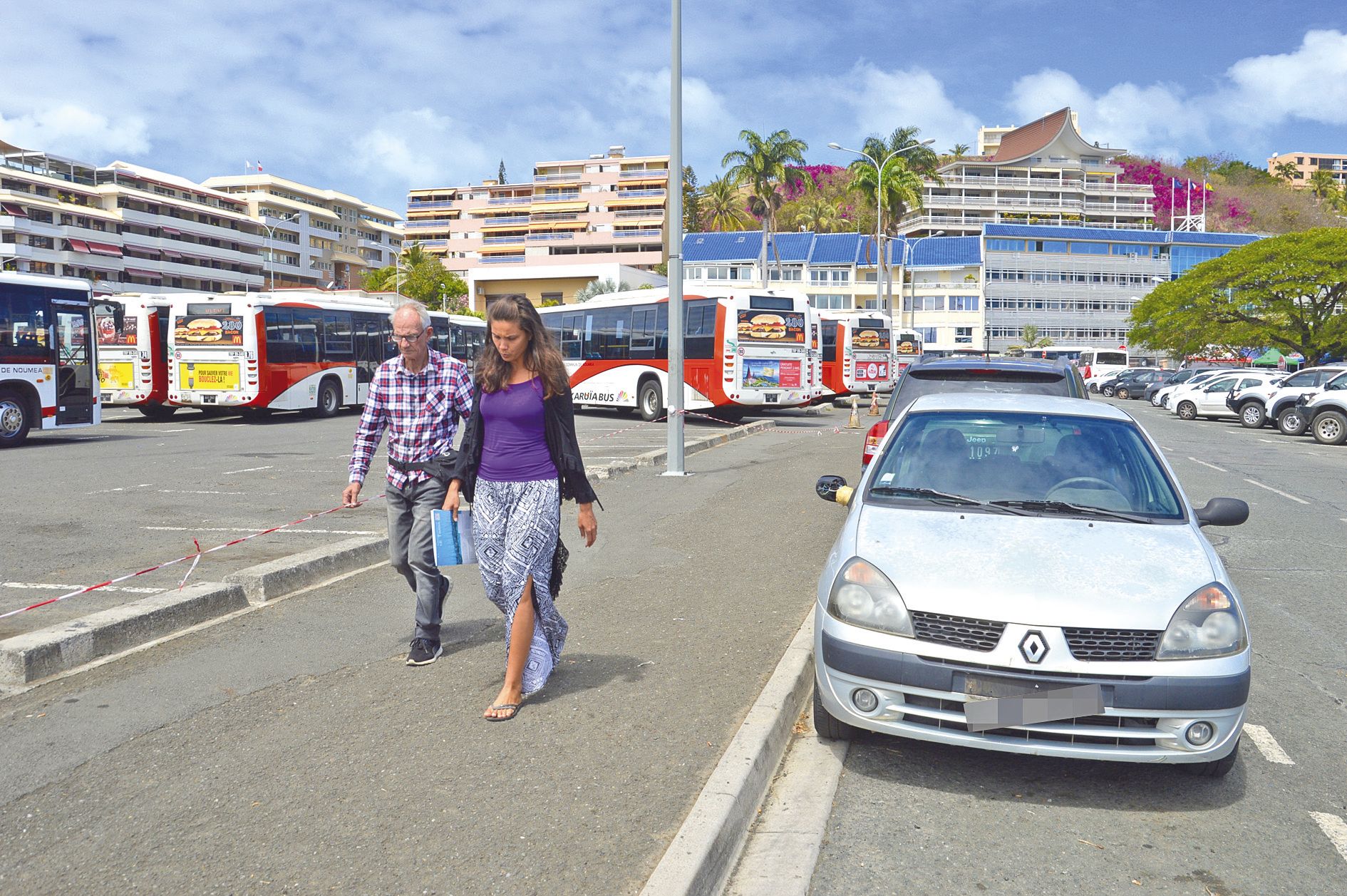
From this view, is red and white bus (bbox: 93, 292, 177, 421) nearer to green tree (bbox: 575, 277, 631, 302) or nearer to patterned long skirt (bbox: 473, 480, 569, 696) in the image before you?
patterned long skirt (bbox: 473, 480, 569, 696)

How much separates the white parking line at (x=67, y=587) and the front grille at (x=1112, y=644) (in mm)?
5750

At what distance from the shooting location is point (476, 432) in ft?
15.1

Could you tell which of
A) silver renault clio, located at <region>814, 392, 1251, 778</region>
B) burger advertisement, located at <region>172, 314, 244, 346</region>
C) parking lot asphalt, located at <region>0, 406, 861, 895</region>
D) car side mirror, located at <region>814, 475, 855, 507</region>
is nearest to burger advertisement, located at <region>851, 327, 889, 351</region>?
burger advertisement, located at <region>172, 314, 244, 346</region>

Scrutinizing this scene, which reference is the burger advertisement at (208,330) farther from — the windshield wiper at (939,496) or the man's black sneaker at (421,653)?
the windshield wiper at (939,496)

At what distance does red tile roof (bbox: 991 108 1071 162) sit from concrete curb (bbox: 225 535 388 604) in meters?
124

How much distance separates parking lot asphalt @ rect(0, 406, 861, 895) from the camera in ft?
10.5

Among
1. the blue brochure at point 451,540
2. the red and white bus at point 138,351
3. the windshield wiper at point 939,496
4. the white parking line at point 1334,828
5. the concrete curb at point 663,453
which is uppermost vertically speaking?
the red and white bus at point 138,351

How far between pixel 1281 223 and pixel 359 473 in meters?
137

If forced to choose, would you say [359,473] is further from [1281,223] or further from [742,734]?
[1281,223]

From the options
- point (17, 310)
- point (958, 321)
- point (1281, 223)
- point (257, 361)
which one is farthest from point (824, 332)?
point (1281, 223)

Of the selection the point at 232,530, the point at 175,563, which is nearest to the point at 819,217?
the point at 232,530

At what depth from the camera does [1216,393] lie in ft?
105

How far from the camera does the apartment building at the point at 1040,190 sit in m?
116

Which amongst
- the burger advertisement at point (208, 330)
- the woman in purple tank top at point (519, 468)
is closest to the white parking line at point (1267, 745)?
the woman in purple tank top at point (519, 468)
